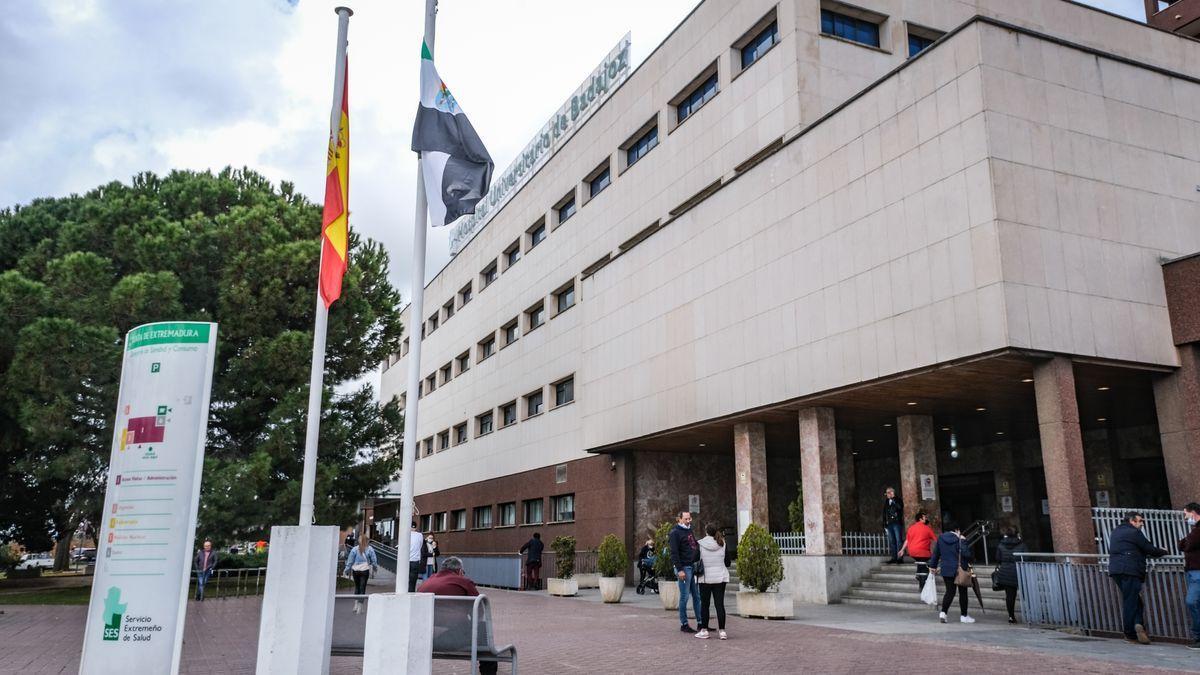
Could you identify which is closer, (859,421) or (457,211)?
(457,211)

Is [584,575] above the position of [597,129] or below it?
below

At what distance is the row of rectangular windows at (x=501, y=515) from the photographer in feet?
105

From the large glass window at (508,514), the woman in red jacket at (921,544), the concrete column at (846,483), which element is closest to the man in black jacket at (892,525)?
the concrete column at (846,483)

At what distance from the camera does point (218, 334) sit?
22.3 meters

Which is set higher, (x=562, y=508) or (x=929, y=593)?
(x=562, y=508)

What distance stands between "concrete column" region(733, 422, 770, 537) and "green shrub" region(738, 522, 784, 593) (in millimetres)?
5543

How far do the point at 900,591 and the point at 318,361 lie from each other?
552 inches

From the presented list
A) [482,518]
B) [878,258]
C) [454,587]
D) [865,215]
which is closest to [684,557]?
[454,587]

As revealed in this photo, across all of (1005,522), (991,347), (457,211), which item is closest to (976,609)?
(991,347)

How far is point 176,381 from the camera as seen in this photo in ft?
25.1

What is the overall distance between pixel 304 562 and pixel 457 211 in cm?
376

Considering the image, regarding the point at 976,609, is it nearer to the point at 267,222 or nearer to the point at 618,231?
the point at 618,231

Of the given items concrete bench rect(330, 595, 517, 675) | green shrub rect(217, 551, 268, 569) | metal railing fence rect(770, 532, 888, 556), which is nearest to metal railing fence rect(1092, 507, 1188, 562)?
metal railing fence rect(770, 532, 888, 556)

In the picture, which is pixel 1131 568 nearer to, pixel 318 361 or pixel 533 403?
pixel 318 361
